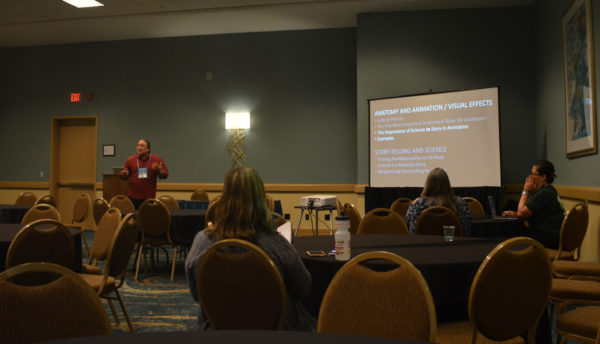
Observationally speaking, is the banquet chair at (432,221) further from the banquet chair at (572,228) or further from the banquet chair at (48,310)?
the banquet chair at (48,310)

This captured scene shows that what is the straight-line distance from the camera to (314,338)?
3.65 ft

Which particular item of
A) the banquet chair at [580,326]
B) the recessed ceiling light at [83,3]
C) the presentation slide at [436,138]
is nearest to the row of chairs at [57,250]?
the banquet chair at [580,326]

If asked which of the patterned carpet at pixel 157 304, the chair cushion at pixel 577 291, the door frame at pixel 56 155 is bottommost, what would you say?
the patterned carpet at pixel 157 304

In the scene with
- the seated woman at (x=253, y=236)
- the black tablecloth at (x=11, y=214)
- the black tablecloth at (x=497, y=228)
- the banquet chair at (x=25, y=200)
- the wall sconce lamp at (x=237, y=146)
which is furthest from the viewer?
the wall sconce lamp at (x=237, y=146)

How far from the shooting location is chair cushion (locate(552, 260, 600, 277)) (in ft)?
10.6

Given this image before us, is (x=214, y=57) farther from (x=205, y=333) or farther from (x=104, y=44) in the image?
(x=205, y=333)

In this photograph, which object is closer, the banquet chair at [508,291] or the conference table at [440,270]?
the banquet chair at [508,291]

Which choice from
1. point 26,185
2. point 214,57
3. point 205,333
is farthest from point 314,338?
point 26,185

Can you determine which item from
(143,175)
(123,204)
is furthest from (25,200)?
(123,204)

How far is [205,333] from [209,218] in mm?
3337

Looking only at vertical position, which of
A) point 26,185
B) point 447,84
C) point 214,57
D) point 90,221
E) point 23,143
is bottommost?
point 90,221

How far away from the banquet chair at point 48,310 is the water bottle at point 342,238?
1.13 metres

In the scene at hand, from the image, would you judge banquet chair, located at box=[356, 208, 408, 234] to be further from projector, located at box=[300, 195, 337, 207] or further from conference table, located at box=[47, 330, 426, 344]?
projector, located at box=[300, 195, 337, 207]

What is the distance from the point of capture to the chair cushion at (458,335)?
194cm
